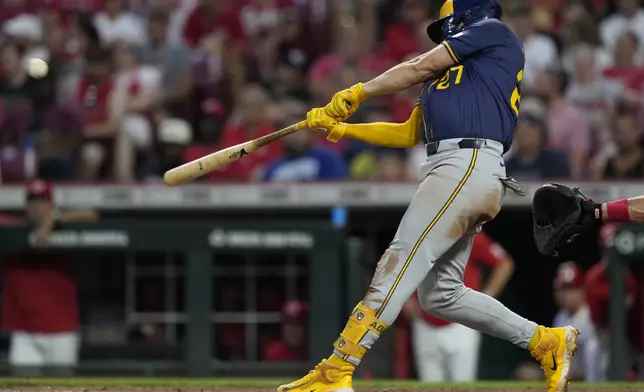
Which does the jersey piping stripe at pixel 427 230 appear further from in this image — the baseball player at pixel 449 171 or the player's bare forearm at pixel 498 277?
the player's bare forearm at pixel 498 277

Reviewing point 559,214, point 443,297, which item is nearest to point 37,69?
point 443,297

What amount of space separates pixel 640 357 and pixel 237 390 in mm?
3487

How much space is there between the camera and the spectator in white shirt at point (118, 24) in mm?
11695

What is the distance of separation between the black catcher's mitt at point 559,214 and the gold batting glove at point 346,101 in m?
0.90

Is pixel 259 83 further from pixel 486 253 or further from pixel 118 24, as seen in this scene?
pixel 486 253

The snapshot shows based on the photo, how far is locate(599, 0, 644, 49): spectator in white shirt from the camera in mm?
11297

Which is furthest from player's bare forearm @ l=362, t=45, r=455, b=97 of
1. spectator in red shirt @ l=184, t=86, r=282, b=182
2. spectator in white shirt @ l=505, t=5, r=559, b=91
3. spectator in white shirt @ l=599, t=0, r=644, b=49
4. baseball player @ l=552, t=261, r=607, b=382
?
spectator in white shirt @ l=599, t=0, r=644, b=49

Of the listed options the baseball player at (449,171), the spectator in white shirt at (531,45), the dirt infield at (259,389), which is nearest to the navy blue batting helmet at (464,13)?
the baseball player at (449,171)

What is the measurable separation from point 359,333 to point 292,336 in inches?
140

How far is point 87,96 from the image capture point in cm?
1085

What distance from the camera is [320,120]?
5.41 meters

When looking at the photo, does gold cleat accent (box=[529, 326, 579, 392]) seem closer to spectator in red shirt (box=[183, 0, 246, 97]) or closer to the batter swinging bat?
the batter swinging bat

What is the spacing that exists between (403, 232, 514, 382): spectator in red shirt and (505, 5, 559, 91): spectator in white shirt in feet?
8.73

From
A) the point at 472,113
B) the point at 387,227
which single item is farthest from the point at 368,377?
the point at 472,113
